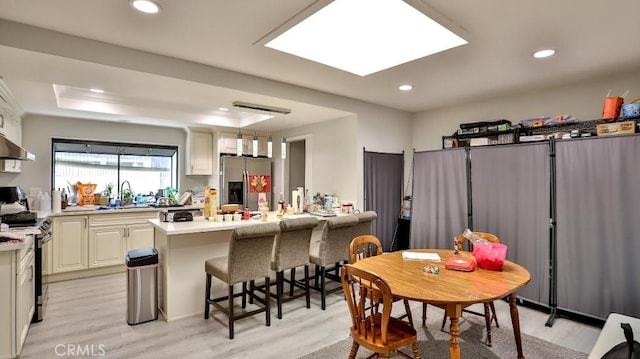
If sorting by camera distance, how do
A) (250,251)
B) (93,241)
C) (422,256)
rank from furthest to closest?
(93,241) → (250,251) → (422,256)

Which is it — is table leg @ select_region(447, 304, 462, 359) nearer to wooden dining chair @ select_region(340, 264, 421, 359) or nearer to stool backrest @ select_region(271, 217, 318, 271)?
wooden dining chair @ select_region(340, 264, 421, 359)

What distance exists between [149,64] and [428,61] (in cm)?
251

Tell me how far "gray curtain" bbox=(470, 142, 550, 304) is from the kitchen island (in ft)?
9.12

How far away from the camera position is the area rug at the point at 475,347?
8.44ft

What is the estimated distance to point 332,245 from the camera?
3.57 metres

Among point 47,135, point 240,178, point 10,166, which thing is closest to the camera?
point 10,166

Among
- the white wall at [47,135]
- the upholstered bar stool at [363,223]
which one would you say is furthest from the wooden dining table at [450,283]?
the white wall at [47,135]

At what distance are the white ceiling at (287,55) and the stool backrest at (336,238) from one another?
1524 mm

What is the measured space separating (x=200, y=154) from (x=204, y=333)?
3.83m

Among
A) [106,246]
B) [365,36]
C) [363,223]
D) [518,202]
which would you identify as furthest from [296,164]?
[365,36]

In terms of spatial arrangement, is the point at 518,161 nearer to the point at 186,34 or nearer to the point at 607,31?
the point at 607,31

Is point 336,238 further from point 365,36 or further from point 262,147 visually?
point 262,147

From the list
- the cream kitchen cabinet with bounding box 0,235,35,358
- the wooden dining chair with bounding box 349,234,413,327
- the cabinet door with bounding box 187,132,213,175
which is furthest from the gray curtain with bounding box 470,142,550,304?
the cabinet door with bounding box 187,132,213,175

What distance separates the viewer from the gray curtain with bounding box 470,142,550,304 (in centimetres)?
340
